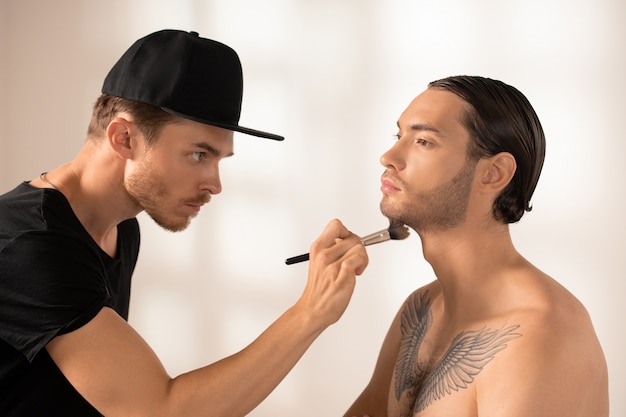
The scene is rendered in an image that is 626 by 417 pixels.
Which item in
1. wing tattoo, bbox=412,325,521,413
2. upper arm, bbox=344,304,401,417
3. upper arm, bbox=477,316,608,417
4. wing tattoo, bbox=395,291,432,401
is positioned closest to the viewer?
upper arm, bbox=477,316,608,417

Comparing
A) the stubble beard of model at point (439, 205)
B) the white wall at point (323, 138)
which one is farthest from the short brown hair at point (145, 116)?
the white wall at point (323, 138)

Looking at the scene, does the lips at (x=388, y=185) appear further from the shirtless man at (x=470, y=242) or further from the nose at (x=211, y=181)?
the nose at (x=211, y=181)

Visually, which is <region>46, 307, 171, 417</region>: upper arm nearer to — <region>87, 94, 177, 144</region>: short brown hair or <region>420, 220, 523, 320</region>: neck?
<region>87, 94, 177, 144</region>: short brown hair

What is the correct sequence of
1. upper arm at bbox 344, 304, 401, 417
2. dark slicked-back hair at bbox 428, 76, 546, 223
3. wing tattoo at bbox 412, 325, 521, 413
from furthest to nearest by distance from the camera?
upper arm at bbox 344, 304, 401, 417 → dark slicked-back hair at bbox 428, 76, 546, 223 → wing tattoo at bbox 412, 325, 521, 413

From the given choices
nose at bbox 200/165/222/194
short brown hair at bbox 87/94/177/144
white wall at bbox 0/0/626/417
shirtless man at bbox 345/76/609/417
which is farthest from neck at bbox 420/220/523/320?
Answer: white wall at bbox 0/0/626/417

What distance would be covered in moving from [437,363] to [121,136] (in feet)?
2.93

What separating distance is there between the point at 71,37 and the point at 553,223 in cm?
240

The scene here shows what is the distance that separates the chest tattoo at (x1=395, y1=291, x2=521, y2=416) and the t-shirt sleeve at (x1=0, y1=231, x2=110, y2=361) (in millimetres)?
718

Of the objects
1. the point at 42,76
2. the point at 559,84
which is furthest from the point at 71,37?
the point at 559,84

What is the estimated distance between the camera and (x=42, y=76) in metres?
4.00

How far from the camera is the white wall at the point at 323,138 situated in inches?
120

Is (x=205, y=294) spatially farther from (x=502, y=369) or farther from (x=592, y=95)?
(x=502, y=369)

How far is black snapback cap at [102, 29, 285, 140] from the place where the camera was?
186cm

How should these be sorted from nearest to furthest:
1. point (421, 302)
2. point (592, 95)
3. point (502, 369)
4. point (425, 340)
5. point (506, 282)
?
point (502, 369), point (506, 282), point (425, 340), point (421, 302), point (592, 95)
